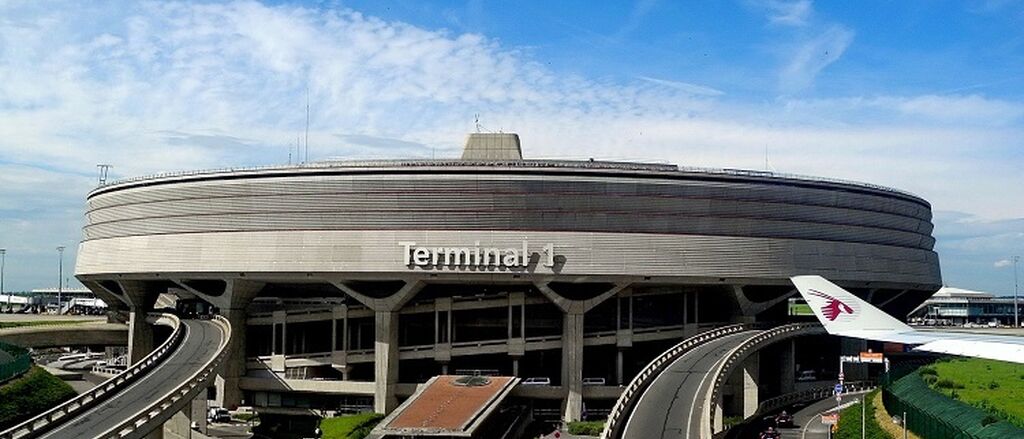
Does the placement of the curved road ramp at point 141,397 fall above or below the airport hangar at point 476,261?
below

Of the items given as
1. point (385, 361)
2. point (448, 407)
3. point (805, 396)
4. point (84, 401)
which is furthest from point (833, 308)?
point (805, 396)

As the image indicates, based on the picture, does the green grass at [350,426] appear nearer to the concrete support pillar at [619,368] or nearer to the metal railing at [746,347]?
the concrete support pillar at [619,368]

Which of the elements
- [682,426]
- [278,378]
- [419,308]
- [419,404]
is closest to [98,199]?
[278,378]

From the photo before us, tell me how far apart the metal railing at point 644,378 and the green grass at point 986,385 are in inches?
776

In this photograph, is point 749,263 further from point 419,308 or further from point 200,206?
point 200,206

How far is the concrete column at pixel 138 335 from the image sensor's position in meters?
119

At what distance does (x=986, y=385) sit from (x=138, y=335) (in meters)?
90.7

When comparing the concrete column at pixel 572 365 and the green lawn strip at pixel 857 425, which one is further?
the concrete column at pixel 572 365

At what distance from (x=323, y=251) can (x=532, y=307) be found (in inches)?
905

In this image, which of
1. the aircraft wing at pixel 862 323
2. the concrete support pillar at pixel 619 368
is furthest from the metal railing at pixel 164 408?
the aircraft wing at pixel 862 323

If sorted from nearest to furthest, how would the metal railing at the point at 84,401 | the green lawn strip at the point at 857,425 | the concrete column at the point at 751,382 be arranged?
the metal railing at the point at 84,401
the green lawn strip at the point at 857,425
the concrete column at the point at 751,382

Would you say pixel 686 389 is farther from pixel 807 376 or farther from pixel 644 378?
pixel 807 376

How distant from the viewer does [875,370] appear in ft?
381

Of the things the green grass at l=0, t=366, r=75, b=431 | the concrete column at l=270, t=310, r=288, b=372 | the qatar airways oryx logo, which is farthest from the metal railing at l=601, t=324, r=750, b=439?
the green grass at l=0, t=366, r=75, b=431
